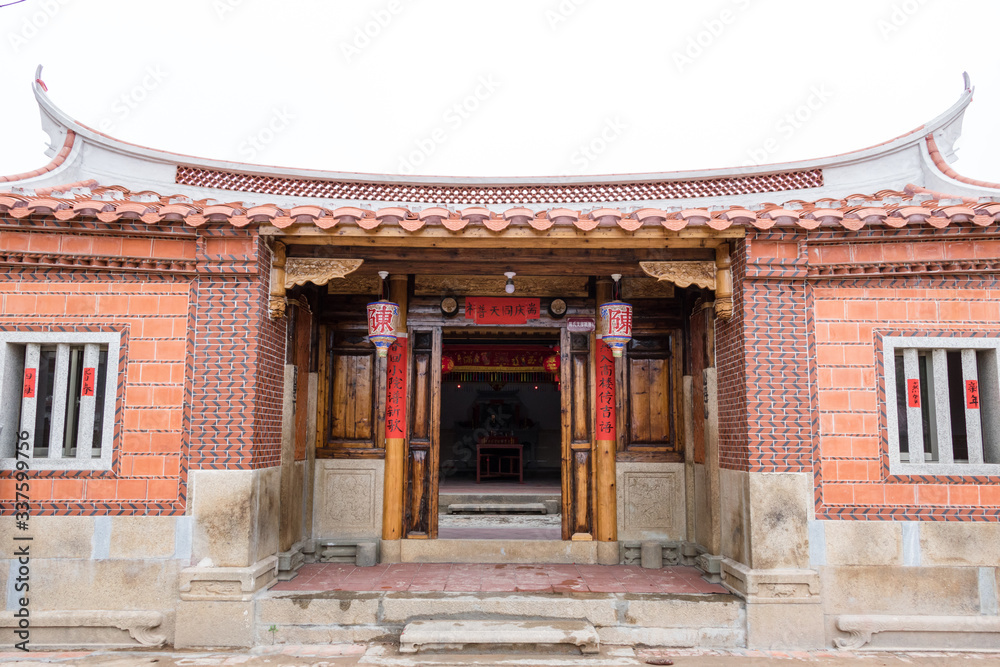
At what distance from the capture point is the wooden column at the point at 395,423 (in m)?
7.09

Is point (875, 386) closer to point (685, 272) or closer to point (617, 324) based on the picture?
point (685, 272)

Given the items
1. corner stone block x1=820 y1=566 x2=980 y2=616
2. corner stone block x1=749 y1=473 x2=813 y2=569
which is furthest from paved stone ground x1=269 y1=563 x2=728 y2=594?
corner stone block x1=820 y1=566 x2=980 y2=616

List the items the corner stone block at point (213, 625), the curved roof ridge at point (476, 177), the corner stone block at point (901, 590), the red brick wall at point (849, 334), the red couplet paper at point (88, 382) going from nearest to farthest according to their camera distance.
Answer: the corner stone block at point (213, 625)
the corner stone block at point (901, 590)
the red brick wall at point (849, 334)
the red couplet paper at point (88, 382)
the curved roof ridge at point (476, 177)

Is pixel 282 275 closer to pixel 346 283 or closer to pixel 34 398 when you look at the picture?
pixel 346 283

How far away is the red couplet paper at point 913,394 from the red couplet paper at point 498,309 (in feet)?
11.7

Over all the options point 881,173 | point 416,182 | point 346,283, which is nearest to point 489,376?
point 416,182

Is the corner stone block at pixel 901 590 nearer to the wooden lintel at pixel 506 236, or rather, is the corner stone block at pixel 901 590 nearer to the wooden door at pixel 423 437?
the wooden lintel at pixel 506 236

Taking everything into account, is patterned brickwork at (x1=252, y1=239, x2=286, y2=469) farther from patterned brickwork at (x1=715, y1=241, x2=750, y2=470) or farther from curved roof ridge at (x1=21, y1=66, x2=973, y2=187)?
patterned brickwork at (x1=715, y1=241, x2=750, y2=470)

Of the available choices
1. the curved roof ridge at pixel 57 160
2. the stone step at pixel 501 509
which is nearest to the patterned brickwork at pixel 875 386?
the stone step at pixel 501 509

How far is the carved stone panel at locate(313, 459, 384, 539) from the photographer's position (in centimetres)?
720

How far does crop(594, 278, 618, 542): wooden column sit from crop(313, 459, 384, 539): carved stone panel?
2362mm

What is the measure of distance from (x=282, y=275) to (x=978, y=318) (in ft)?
19.3

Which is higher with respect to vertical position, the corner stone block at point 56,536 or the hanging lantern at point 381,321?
the hanging lantern at point 381,321

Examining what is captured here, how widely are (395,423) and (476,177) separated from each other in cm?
391
